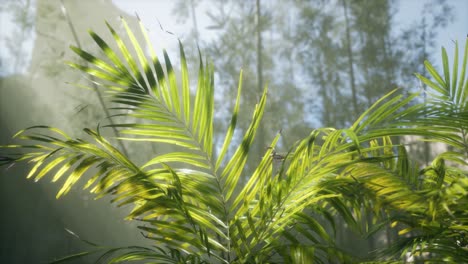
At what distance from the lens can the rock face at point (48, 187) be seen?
29.5ft

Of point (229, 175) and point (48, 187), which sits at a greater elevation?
point (229, 175)

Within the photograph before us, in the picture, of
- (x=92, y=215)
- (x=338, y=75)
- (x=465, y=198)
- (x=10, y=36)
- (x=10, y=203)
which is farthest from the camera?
(x=92, y=215)

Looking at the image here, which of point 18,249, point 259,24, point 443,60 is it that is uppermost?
point 259,24

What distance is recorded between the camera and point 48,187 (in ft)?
32.4

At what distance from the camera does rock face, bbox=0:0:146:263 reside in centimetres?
898

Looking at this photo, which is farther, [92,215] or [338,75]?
[92,215]

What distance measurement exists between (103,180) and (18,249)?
9716mm

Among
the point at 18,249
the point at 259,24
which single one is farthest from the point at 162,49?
the point at 18,249

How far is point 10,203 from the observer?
30.5 ft

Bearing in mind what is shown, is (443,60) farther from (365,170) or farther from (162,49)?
(162,49)

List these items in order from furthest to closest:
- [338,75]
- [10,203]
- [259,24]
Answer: [10,203]
[338,75]
[259,24]

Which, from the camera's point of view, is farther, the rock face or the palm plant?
the rock face

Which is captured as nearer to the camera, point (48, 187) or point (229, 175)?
point (229, 175)

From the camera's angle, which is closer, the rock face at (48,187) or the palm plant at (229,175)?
the palm plant at (229,175)
